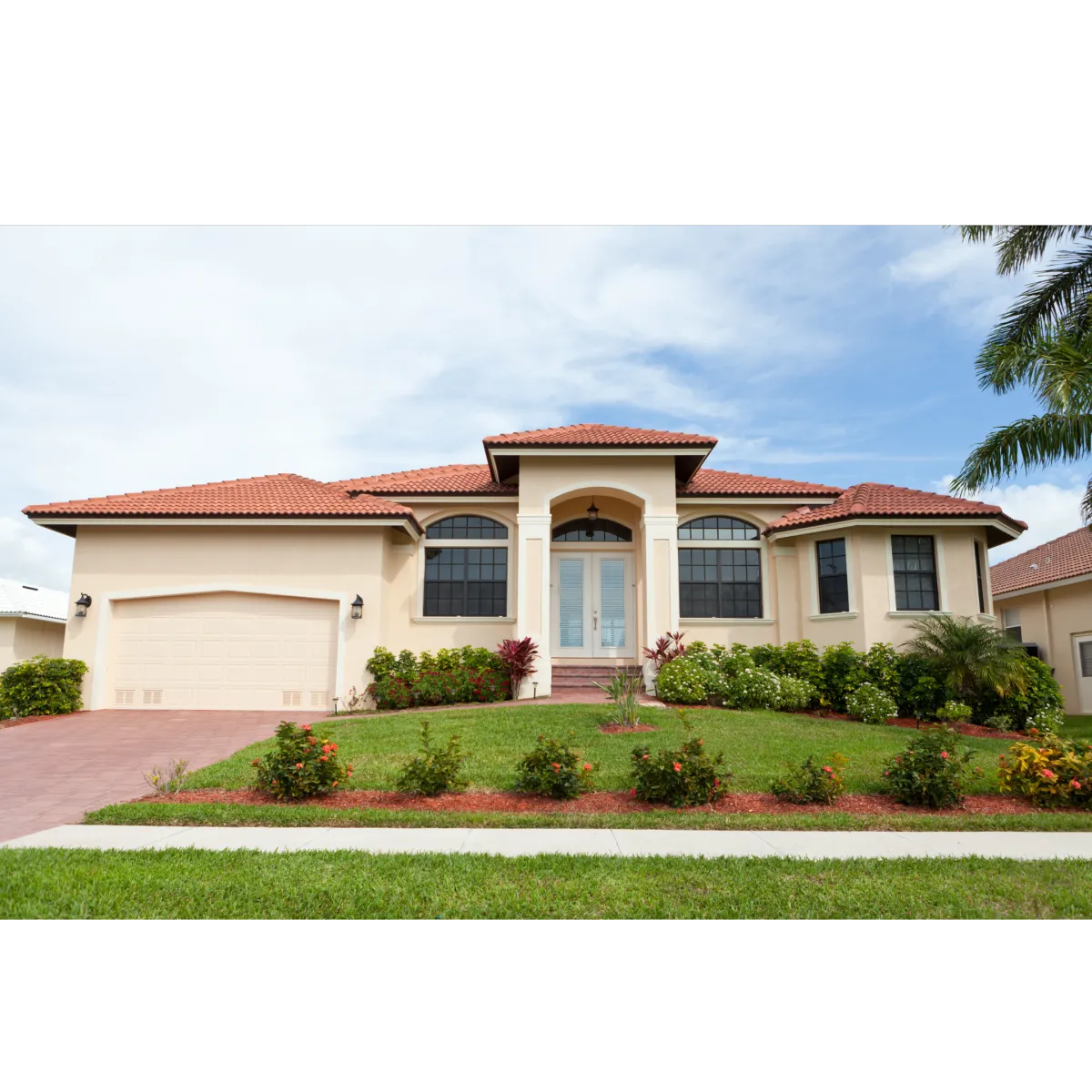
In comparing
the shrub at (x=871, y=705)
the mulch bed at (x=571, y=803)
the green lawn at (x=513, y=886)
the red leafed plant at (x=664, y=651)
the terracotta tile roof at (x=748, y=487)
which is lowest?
the green lawn at (x=513, y=886)

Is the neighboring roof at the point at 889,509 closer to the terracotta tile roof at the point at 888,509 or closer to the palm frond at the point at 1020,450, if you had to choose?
the terracotta tile roof at the point at 888,509

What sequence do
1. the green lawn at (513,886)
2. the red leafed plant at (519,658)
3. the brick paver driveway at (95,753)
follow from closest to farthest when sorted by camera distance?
the green lawn at (513,886), the brick paver driveway at (95,753), the red leafed plant at (519,658)

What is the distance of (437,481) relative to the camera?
16.9 meters

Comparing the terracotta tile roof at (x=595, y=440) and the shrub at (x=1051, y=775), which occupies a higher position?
the terracotta tile roof at (x=595, y=440)

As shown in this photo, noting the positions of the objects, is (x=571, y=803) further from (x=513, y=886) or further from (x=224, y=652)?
(x=224, y=652)

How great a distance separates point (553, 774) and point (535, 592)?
7559 mm

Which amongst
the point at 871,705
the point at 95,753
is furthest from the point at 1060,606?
the point at 95,753

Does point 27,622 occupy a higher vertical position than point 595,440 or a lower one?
lower

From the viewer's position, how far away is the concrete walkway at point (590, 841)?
5855 mm

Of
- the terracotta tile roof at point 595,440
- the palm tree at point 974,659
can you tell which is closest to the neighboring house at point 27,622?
the terracotta tile roof at point 595,440

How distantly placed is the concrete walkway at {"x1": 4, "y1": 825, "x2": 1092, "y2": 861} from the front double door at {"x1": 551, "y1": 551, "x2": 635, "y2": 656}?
9.66 meters

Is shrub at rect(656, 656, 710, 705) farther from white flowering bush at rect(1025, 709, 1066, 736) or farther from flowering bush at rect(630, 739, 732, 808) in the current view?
flowering bush at rect(630, 739, 732, 808)

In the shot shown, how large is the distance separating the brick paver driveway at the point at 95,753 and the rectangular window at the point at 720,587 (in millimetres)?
8400
